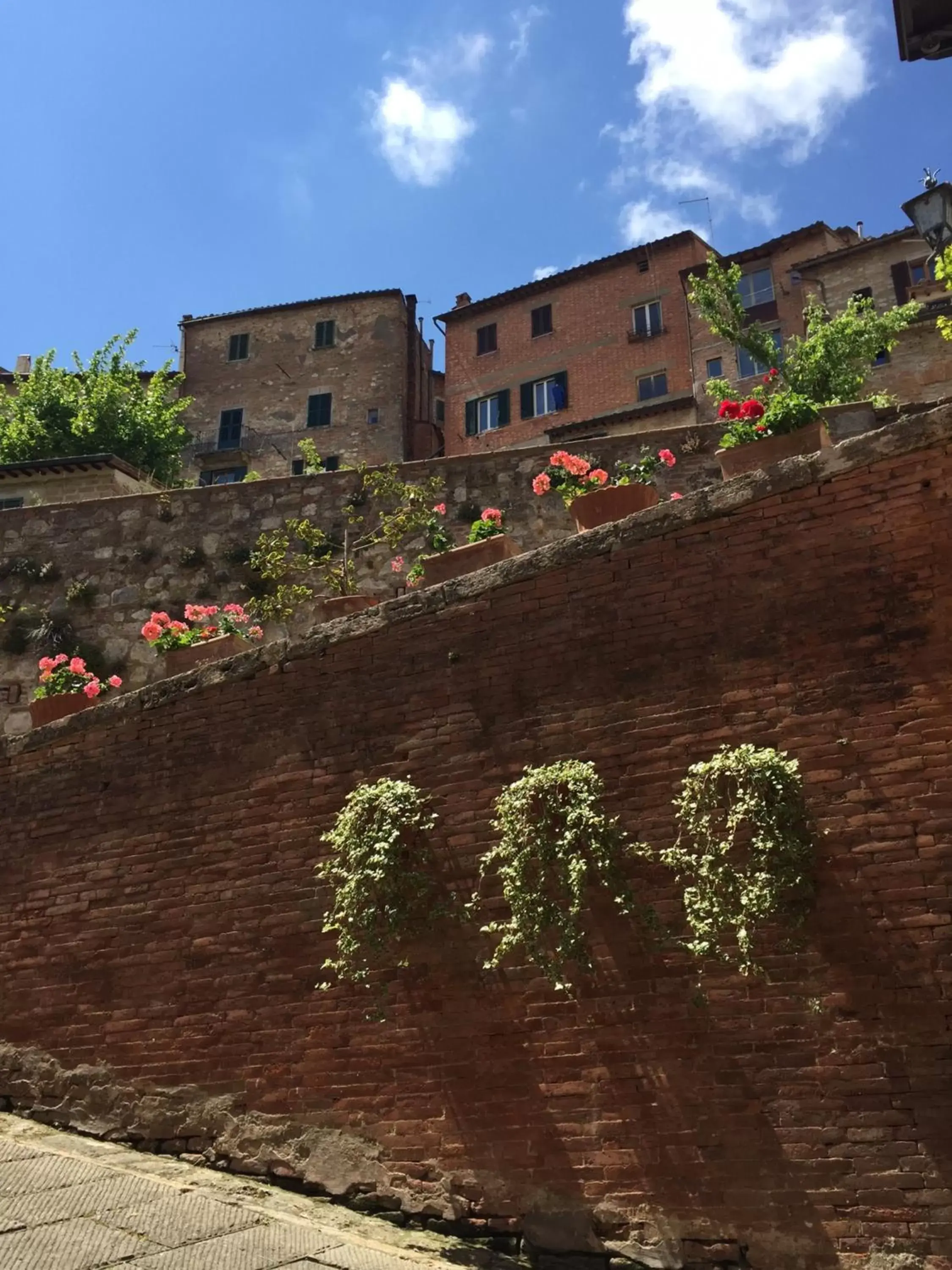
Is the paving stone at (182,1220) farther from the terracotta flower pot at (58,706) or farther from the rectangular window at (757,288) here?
the rectangular window at (757,288)

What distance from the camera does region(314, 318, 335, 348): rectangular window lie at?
33219 mm

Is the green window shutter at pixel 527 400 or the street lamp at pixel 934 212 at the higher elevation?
the green window shutter at pixel 527 400

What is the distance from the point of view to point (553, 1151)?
545 cm

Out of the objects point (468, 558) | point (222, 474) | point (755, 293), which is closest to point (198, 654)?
point (468, 558)

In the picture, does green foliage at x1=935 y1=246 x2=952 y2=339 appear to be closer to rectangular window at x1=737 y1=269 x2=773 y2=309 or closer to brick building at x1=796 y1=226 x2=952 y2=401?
brick building at x1=796 y1=226 x2=952 y2=401

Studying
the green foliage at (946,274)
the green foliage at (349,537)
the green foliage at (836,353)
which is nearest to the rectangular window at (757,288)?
the green foliage at (836,353)

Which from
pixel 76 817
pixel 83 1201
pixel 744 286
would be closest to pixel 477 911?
pixel 83 1201

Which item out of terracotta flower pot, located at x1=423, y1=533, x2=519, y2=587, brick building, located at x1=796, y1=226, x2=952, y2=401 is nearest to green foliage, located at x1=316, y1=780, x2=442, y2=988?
terracotta flower pot, located at x1=423, y1=533, x2=519, y2=587

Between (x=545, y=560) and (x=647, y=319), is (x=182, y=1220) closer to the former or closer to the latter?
(x=545, y=560)

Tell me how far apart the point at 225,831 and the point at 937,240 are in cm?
568

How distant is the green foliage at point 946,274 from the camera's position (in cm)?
623

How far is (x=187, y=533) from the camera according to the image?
1338 cm

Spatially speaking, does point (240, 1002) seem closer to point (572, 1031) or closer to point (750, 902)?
point (572, 1031)

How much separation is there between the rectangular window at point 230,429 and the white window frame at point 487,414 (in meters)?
7.41
